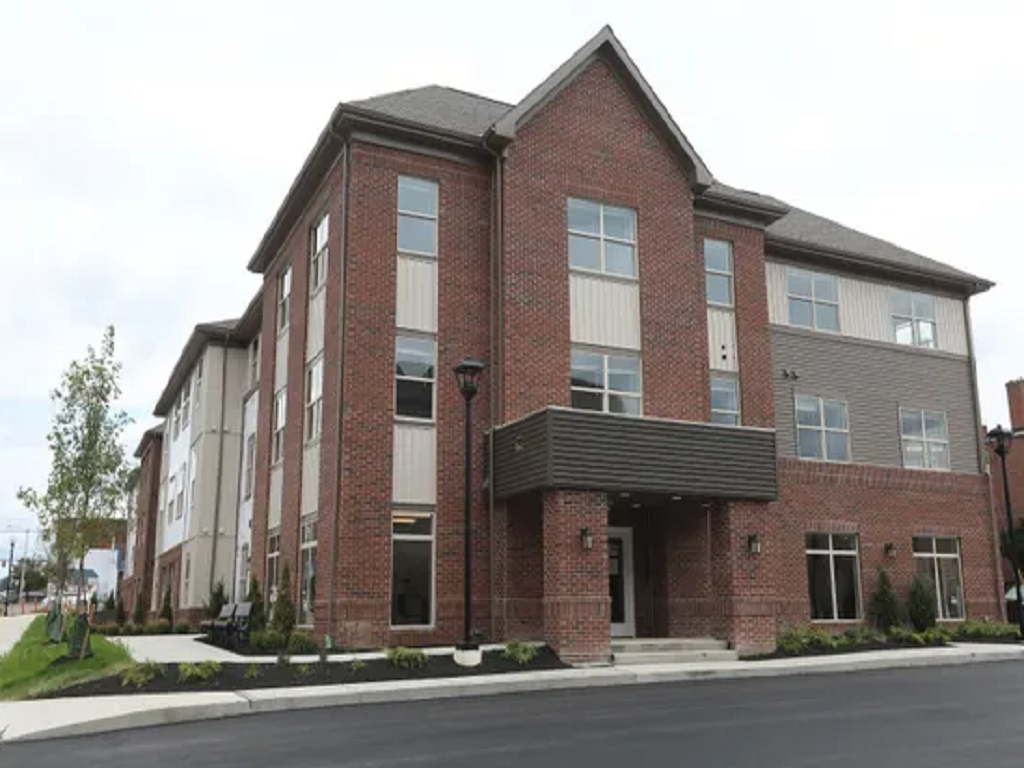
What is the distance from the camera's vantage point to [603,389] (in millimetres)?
19266

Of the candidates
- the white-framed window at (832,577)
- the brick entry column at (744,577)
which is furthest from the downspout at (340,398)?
the white-framed window at (832,577)

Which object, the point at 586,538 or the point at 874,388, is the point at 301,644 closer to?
the point at 586,538

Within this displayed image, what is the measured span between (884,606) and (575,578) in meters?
9.77

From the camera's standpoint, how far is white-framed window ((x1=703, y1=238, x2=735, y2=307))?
22.4 metres

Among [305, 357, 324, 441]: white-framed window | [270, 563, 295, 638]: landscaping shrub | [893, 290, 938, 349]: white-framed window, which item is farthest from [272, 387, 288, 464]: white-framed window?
[893, 290, 938, 349]: white-framed window

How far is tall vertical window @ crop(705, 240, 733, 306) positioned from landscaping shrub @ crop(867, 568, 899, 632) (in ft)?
24.6

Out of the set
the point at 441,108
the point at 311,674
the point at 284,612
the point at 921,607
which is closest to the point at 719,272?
the point at 441,108

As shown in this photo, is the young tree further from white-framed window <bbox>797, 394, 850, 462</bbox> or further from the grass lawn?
white-framed window <bbox>797, 394, 850, 462</bbox>

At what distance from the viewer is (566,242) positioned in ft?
63.8

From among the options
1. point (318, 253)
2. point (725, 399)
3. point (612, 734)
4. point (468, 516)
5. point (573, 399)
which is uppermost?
point (318, 253)

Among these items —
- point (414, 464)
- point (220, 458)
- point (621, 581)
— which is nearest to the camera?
point (414, 464)

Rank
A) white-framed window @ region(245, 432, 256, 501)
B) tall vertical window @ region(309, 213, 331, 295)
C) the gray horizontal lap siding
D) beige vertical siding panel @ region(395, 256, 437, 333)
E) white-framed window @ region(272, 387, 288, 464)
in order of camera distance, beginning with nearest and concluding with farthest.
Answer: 1. beige vertical siding panel @ region(395, 256, 437, 333)
2. tall vertical window @ region(309, 213, 331, 295)
3. white-framed window @ region(272, 387, 288, 464)
4. the gray horizontal lap siding
5. white-framed window @ region(245, 432, 256, 501)

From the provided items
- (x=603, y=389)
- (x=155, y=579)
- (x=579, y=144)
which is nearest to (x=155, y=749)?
(x=603, y=389)

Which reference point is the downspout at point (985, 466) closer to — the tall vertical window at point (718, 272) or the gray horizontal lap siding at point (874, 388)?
the gray horizontal lap siding at point (874, 388)
